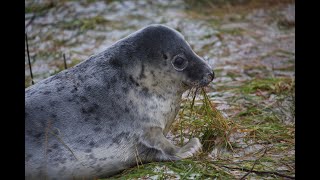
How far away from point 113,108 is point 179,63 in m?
0.61

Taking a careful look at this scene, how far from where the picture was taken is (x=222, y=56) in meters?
7.73

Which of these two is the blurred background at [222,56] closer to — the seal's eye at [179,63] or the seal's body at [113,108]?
the seal's body at [113,108]

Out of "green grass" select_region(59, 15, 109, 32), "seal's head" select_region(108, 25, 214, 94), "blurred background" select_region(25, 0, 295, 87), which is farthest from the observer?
"green grass" select_region(59, 15, 109, 32)

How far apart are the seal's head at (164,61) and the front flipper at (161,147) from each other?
0.35 m

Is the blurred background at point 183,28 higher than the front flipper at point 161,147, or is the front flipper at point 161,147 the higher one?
the front flipper at point 161,147

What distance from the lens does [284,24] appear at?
30.2 feet

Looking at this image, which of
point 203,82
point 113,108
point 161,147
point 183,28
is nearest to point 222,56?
point 183,28

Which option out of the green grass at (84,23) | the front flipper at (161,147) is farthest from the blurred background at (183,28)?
the front flipper at (161,147)

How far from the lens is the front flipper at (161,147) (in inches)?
151

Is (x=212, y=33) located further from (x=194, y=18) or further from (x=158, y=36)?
(x=158, y=36)

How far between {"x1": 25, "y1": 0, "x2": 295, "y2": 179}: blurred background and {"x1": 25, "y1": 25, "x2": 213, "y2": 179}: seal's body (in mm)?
207

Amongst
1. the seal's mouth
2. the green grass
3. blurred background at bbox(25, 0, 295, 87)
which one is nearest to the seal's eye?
the seal's mouth

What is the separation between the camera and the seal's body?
3.59m

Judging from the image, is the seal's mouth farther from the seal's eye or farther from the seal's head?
the seal's eye
